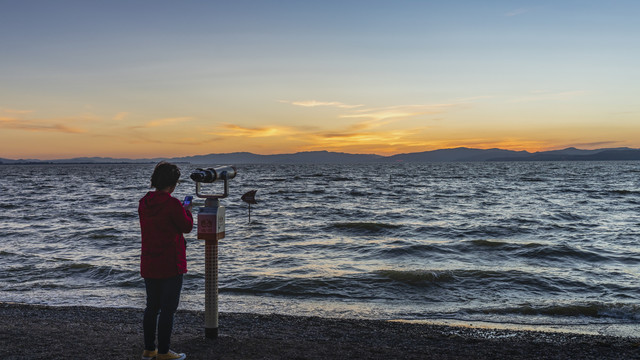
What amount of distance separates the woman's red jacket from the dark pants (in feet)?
0.37

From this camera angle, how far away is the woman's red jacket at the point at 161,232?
4.34 metres

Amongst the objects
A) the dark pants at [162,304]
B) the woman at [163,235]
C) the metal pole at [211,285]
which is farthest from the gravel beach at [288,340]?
the woman at [163,235]

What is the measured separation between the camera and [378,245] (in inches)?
603

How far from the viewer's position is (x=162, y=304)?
455 centimetres

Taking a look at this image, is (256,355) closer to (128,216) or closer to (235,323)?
(235,323)

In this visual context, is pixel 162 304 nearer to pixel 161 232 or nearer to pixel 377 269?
pixel 161 232

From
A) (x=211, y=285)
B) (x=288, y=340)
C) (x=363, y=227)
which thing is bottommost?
(x=363, y=227)

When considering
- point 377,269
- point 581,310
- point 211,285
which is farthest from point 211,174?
point 377,269

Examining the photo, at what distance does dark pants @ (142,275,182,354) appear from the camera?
14.8 ft

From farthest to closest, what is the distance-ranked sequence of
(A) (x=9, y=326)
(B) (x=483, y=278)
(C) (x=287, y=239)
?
(C) (x=287, y=239), (B) (x=483, y=278), (A) (x=9, y=326)

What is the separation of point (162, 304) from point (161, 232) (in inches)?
28.9

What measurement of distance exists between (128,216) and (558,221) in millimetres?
21050

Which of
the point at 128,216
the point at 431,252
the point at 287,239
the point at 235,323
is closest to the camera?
the point at 235,323

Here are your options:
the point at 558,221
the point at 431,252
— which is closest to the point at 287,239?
the point at 431,252
